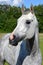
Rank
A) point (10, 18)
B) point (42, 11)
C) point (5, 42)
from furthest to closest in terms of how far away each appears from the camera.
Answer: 1. point (42, 11)
2. point (10, 18)
3. point (5, 42)

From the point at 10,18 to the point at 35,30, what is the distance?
44694 millimetres

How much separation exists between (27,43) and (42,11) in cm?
4986

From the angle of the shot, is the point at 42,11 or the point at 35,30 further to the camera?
the point at 42,11

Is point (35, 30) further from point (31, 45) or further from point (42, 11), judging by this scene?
point (42, 11)

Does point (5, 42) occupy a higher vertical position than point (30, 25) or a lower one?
lower

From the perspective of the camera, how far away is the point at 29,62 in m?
6.31

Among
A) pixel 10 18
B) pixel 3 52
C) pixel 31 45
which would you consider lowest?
pixel 10 18

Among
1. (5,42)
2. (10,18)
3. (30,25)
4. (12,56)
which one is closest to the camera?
(30,25)

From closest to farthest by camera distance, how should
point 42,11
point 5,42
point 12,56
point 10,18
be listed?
1. point 12,56
2. point 5,42
3. point 10,18
4. point 42,11

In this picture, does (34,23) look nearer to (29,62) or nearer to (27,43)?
(27,43)

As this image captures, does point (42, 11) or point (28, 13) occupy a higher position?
point (28, 13)

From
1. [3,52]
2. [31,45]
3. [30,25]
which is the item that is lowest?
[3,52]

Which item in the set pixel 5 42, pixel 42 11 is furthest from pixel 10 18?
pixel 5 42

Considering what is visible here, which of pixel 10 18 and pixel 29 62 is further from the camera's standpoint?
pixel 10 18
